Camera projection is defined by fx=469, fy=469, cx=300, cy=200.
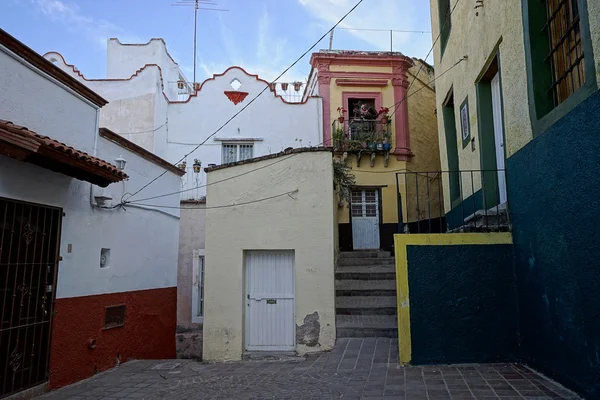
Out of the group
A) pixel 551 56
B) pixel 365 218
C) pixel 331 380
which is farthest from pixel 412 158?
pixel 331 380

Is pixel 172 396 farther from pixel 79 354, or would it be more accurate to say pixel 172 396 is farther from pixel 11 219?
pixel 11 219

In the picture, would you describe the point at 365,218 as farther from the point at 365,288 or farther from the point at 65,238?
the point at 65,238

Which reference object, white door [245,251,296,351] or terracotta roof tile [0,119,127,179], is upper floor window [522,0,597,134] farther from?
terracotta roof tile [0,119,127,179]

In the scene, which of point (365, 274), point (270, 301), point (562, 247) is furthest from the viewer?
point (365, 274)

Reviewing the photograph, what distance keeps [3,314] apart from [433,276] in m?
5.27

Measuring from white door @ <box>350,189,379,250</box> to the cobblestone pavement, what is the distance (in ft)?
24.0

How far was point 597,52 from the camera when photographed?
4090 mm

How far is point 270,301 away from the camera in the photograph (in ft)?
25.9

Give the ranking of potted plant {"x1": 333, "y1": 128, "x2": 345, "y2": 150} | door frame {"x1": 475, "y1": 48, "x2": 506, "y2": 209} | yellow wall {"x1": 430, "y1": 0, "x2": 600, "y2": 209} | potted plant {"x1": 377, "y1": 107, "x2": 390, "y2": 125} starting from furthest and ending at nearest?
potted plant {"x1": 377, "y1": 107, "x2": 390, "y2": 125} < potted plant {"x1": 333, "y1": 128, "x2": 345, "y2": 150} < door frame {"x1": 475, "y1": 48, "x2": 506, "y2": 209} < yellow wall {"x1": 430, "y1": 0, "x2": 600, "y2": 209}

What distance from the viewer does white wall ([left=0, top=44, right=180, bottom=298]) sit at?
18.8 feet

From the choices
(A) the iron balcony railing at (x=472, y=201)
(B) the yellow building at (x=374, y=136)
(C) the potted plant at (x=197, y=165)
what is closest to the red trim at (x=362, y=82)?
(B) the yellow building at (x=374, y=136)

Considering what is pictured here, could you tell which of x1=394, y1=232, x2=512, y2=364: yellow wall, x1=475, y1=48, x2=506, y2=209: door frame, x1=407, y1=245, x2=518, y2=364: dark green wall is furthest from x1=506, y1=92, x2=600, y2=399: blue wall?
x1=475, y1=48, x2=506, y2=209: door frame

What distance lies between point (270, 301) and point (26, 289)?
3605 millimetres

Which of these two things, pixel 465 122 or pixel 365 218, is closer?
pixel 465 122
